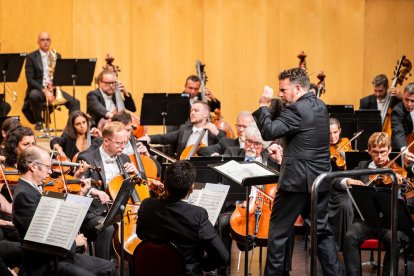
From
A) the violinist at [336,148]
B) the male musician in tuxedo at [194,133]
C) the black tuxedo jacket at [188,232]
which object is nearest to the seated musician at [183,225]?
the black tuxedo jacket at [188,232]

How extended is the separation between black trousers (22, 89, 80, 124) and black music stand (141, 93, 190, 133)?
1934 millimetres

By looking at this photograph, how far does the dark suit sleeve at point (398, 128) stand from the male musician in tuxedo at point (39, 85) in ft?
13.5

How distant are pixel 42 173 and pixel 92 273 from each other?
2.13ft

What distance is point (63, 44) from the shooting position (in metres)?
11.1

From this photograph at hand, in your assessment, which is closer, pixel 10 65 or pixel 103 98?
pixel 103 98

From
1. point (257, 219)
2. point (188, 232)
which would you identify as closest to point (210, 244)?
point (188, 232)

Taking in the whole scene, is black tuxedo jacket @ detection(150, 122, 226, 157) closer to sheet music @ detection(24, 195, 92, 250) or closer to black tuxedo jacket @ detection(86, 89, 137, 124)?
black tuxedo jacket @ detection(86, 89, 137, 124)

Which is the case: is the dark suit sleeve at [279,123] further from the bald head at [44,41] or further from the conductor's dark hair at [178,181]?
the bald head at [44,41]

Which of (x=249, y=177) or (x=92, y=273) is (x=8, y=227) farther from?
(x=249, y=177)

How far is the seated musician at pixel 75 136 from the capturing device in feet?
23.4

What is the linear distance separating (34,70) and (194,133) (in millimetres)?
3331

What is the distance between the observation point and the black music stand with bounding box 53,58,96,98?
9391 mm

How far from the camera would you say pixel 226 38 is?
35.6ft

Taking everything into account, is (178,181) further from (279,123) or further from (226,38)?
(226,38)
